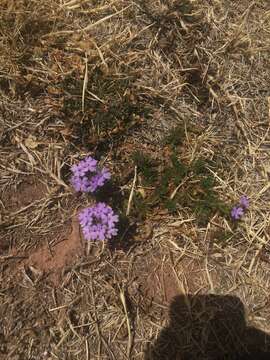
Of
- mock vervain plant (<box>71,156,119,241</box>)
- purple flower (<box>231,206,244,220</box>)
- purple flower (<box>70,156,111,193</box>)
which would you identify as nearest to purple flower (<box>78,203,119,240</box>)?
mock vervain plant (<box>71,156,119,241</box>)

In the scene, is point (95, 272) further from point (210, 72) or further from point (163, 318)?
point (210, 72)

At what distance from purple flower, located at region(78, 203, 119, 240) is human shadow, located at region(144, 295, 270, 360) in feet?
2.39

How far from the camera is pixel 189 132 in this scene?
353 centimetres

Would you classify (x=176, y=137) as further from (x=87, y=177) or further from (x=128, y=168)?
(x=87, y=177)

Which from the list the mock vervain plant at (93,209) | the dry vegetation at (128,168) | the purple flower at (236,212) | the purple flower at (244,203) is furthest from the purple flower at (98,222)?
the purple flower at (244,203)

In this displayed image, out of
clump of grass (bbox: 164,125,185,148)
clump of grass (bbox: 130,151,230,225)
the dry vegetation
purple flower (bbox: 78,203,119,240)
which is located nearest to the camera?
purple flower (bbox: 78,203,119,240)

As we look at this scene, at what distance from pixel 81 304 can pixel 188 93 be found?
6.16ft

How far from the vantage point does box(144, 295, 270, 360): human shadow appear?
3.06 metres

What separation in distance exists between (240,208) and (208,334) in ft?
3.09

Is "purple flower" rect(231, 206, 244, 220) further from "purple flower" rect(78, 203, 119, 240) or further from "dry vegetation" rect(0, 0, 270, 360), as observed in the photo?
Result: "purple flower" rect(78, 203, 119, 240)

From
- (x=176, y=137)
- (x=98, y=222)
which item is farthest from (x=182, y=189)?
(x=98, y=222)

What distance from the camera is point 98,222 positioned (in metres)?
3.02

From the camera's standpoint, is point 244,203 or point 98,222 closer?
point 98,222

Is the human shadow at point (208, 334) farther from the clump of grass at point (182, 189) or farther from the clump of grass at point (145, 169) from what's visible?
the clump of grass at point (145, 169)
